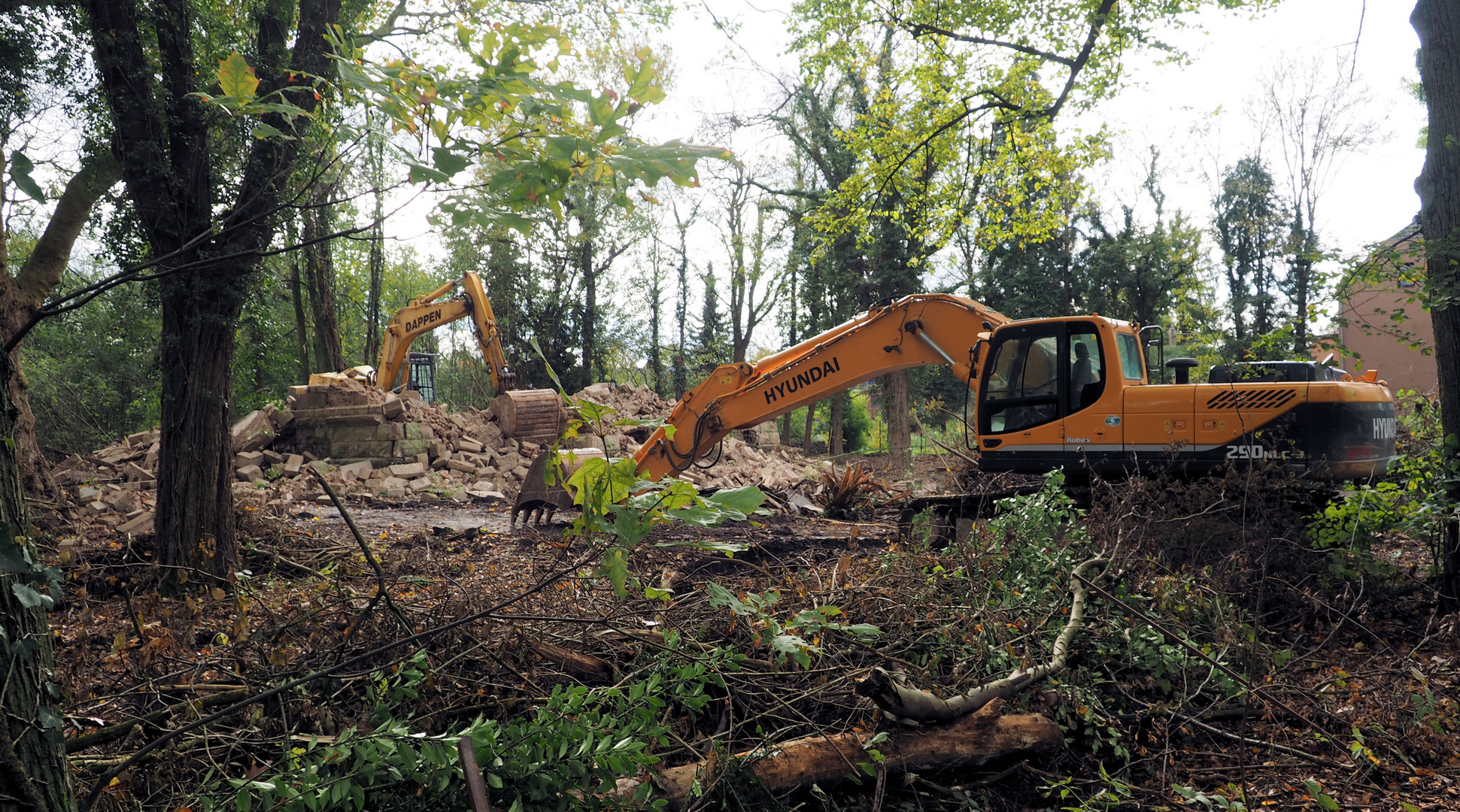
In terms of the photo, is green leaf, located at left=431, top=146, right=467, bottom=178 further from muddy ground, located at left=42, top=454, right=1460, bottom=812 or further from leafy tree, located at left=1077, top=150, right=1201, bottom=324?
leafy tree, located at left=1077, top=150, right=1201, bottom=324

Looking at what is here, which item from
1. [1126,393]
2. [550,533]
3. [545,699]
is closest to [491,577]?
[545,699]

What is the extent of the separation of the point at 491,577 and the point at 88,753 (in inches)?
89.4

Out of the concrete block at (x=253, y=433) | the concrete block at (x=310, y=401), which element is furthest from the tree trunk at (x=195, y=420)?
the concrete block at (x=310, y=401)

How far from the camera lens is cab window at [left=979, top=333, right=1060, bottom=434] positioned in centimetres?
766

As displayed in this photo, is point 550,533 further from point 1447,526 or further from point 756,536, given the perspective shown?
point 1447,526

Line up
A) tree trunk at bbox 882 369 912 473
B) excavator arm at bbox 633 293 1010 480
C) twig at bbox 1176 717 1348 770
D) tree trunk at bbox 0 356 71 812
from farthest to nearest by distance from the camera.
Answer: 1. tree trunk at bbox 882 369 912 473
2. excavator arm at bbox 633 293 1010 480
3. twig at bbox 1176 717 1348 770
4. tree trunk at bbox 0 356 71 812

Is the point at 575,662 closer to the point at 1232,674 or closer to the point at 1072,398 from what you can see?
the point at 1232,674

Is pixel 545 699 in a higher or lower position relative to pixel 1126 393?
lower

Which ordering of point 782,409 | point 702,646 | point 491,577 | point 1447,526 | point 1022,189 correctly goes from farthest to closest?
point 1022,189 → point 782,409 → point 1447,526 → point 491,577 → point 702,646

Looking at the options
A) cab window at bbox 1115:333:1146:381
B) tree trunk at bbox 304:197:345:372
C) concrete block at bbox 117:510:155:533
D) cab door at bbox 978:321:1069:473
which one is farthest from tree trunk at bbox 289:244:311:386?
cab window at bbox 1115:333:1146:381

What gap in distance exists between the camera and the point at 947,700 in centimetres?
374

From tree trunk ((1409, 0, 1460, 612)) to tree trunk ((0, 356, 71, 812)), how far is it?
24.5 ft

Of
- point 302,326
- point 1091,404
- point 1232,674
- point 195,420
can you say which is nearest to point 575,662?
point 1232,674

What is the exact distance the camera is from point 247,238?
5.84 meters
